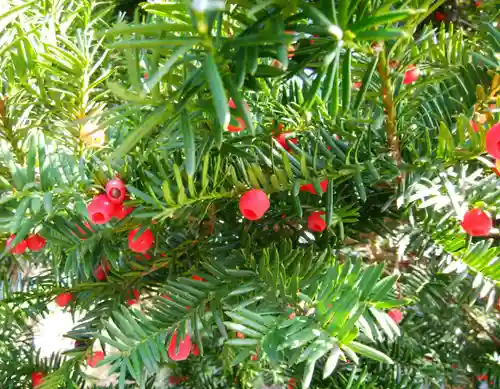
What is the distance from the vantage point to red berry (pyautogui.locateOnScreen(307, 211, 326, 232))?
0.48m

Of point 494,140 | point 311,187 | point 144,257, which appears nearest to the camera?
point 494,140

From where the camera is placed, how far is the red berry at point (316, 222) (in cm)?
48

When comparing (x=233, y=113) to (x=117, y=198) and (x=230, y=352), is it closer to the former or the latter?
(x=117, y=198)

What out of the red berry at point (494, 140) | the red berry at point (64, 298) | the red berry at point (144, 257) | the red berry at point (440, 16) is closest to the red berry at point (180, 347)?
the red berry at point (144, 257)

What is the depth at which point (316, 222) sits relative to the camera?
1.58 ft

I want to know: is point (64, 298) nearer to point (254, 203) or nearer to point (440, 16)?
point (254, 203)

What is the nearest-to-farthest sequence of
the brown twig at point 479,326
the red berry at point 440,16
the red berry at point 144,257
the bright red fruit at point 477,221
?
the bright red fruit at point 477,221 < the red berry at point 144,257 < the brown twig at point 479,326 < the red berry at point 440,16

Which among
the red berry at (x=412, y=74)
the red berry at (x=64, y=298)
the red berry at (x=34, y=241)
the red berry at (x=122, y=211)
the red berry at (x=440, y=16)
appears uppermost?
the red berry at (x=412, y=74)

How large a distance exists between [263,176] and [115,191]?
13cm

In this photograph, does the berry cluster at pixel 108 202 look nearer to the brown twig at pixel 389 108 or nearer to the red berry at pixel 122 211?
the red berry at pixel 122 211

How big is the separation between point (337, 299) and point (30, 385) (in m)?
0.60

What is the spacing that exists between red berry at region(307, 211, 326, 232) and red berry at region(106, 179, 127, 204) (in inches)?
7.8

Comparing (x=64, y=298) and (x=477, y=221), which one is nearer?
(x=477, y=221)

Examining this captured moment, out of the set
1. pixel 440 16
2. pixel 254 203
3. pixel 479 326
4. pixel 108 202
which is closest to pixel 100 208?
pixel 108 202
